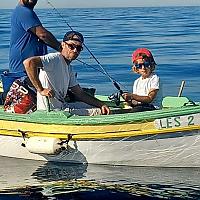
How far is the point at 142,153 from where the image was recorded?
25.7 ft

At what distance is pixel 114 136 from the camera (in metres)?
7.75

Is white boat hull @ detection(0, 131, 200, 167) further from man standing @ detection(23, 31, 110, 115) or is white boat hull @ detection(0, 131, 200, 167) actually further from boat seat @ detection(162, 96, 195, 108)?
boat seat @ detection(162, 96, 195, 108)

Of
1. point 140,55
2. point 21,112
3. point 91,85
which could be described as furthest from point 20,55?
point 91,85

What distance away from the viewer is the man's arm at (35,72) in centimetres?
776

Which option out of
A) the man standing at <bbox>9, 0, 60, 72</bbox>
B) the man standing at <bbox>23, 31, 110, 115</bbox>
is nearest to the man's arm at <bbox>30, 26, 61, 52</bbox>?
the man standing at <bbox>9, 0, 60, 72</bbox>

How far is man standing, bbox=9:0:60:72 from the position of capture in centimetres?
831

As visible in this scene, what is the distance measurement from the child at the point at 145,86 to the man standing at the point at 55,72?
373 millimetres

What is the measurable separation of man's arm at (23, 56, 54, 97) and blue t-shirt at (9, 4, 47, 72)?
2.16 feet

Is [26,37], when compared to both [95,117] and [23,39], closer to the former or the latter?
[23,39]

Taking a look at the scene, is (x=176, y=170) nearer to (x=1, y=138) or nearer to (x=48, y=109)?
(x=48, y=109)

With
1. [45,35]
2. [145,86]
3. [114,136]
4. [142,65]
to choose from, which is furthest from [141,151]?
[45,35]

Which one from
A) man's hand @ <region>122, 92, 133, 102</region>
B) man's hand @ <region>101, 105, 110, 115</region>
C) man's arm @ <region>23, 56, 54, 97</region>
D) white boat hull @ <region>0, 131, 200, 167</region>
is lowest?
white boat hull @ <region>0, 131, 200, 167</region>

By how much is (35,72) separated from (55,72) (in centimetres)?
32

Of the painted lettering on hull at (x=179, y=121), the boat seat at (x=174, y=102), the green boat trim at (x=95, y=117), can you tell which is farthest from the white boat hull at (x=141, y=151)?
the boat seat at (x=174, y=102)
